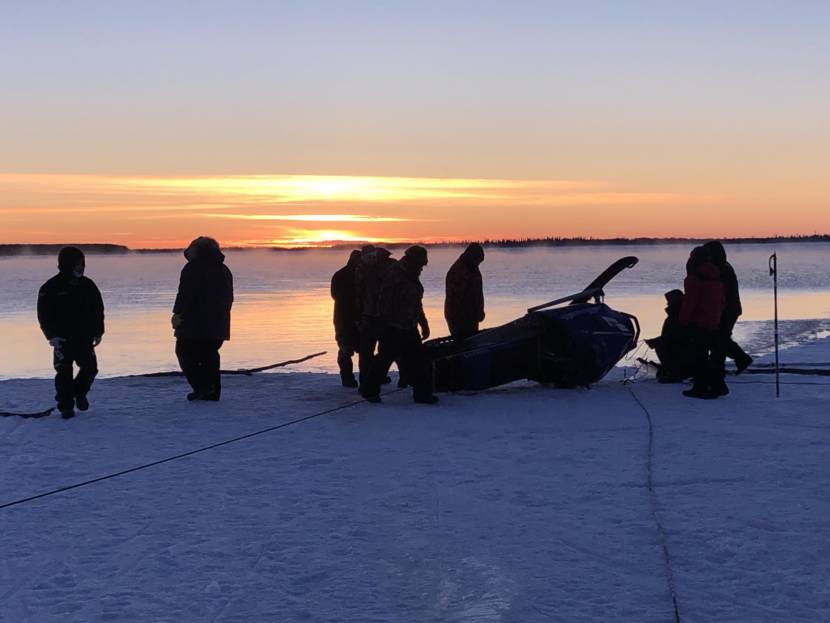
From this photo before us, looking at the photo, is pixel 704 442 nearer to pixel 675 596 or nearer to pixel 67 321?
pixel 675 596

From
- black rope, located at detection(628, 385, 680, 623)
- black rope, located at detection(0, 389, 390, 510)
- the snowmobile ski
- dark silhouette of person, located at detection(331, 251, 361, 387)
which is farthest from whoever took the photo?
dark silhouette of person, located at detection(331, 251, 361, 387)

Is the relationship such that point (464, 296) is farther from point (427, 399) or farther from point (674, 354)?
point (674, 354)

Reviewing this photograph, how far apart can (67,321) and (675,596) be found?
6.43m

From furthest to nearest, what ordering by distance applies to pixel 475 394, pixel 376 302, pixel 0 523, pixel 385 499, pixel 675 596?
pixel 475 394 → pixel 376 302 → pixel 385 499 → pixel 0 523 → pixel 675 596

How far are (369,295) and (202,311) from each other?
1738 millimetres

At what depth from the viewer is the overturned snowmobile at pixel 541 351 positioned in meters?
9.91

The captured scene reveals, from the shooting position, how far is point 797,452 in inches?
271

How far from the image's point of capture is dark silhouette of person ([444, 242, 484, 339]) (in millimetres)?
10797

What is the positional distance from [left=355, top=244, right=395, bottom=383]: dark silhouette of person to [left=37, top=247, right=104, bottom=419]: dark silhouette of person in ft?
8.65

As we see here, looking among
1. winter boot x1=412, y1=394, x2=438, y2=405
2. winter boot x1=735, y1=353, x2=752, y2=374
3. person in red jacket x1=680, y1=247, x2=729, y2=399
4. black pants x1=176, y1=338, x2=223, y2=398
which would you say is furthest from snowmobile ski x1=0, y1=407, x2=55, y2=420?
winter boot x1=735, y1=353, x2=752, y2=374

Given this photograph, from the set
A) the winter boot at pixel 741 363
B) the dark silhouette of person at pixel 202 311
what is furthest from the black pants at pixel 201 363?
the winter boot at pixel 741 363

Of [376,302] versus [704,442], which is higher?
[376,302]

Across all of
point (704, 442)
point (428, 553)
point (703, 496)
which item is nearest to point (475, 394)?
point (704, 442)

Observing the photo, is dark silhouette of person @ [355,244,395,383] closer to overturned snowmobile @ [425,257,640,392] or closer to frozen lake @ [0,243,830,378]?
overturned snowmobile @ [425,257,640,392]
